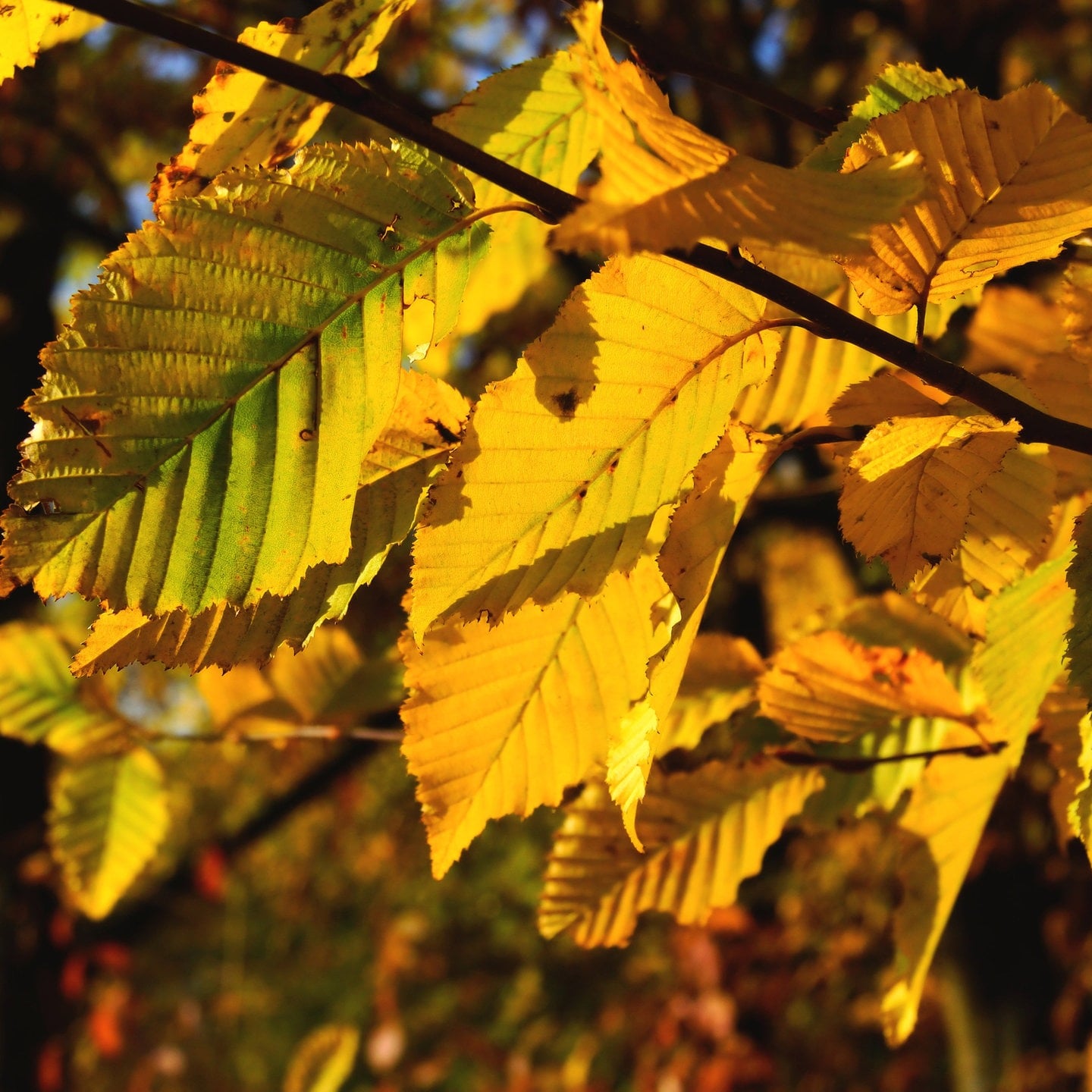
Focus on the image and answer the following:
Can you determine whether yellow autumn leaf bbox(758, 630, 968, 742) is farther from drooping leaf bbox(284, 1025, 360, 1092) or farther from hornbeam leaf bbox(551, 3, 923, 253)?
drooping leaf bbox(284, 1025, 360, 1092)

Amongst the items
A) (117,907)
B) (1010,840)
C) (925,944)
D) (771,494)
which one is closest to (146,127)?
(117,907)

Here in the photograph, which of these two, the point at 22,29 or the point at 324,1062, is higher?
the point at 22,29

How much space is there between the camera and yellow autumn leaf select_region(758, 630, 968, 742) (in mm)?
750

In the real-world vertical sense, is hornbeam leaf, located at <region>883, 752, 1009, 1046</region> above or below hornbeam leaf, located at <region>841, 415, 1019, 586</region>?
below

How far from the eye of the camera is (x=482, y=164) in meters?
0.40

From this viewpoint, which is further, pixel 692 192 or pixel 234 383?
pixel 234 383

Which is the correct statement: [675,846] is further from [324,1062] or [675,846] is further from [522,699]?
[324,1062]

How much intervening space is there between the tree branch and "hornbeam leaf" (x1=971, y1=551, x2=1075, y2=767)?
12.2 inches

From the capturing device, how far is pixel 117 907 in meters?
3.36

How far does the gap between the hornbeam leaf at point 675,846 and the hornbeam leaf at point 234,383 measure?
453 mm

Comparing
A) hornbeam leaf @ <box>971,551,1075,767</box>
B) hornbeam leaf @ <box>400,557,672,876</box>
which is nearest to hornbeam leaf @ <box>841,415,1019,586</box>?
hornbeam leaf @ <box>400,557,672,876</box>

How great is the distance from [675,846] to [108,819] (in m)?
0.85

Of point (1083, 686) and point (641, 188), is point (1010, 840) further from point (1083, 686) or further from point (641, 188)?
point (641, 188)

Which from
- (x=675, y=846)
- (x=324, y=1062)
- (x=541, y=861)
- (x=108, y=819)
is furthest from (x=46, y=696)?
(x=324, y=1062)
